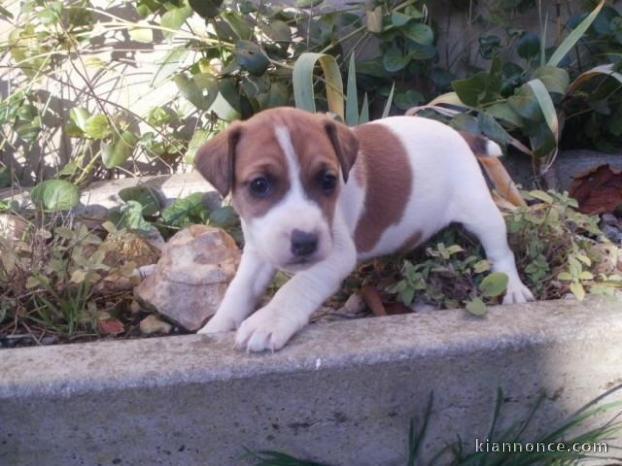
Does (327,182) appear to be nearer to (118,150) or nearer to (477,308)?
(477,308)

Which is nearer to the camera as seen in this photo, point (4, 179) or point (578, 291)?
point (578, 291)

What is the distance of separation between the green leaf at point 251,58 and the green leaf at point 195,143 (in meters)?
0.48

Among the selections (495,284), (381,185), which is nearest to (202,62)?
(381,185)

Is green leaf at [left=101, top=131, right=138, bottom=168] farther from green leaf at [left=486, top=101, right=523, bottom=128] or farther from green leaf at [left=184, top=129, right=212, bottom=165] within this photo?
green leaf at [left=486, top=101, right=523, bottom=128]

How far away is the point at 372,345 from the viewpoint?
2.27m

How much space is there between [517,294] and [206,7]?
6.97 ft

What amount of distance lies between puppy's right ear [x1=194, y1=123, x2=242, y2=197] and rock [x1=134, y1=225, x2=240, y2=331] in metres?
0.51

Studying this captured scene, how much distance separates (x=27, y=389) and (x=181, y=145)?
7.56ft

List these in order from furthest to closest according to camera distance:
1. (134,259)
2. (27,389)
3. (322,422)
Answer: (134,259) → (322,422) → (27,389)

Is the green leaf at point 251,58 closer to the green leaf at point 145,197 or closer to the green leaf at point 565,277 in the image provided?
the green leaf at point 145,197

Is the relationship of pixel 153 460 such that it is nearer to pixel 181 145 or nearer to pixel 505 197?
pixel 505 197

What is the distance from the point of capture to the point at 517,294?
273cm

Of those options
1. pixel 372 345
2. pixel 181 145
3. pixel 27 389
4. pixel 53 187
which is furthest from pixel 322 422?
pixel 181 145

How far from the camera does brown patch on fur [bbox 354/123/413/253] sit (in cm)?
277
